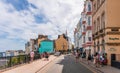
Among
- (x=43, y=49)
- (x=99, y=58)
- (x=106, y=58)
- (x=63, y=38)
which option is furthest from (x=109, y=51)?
(x=63, y=38)

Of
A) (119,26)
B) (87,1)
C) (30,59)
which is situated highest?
(87,1)

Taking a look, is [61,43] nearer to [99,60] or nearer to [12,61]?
[99,60]

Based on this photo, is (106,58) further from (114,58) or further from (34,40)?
(34,40)

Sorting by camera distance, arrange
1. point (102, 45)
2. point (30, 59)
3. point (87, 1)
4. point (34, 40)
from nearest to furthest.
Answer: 1. point (102, 45)
2. point (30, 59)
3. point (87, 1)
4. point (34, 40)

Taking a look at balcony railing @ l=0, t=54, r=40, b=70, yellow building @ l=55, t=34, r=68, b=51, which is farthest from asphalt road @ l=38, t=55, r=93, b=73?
yellow building @ l=55, t=34, r=68, b=51

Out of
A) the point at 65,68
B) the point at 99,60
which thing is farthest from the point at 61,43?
the point at 65,68

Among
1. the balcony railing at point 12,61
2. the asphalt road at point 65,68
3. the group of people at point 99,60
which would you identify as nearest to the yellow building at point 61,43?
the balcony railing at point 12,61

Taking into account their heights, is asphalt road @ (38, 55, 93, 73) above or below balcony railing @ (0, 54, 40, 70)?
below

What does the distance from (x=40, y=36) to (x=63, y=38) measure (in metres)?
14.0

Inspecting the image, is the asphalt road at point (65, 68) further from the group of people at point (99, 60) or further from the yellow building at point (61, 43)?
the yellow building at point (61, 43)

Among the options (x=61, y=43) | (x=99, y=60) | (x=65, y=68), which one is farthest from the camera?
(x=61, y=43)

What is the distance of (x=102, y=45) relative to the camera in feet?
136

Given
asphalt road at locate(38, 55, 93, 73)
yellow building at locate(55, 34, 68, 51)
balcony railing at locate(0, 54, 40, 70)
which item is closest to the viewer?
asphalt road at locate(38, 55, 93, 73)

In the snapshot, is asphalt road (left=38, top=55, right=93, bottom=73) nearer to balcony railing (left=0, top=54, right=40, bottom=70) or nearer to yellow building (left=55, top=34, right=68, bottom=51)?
balcony railing (left=0, top=54, right=40, bottom=70)
